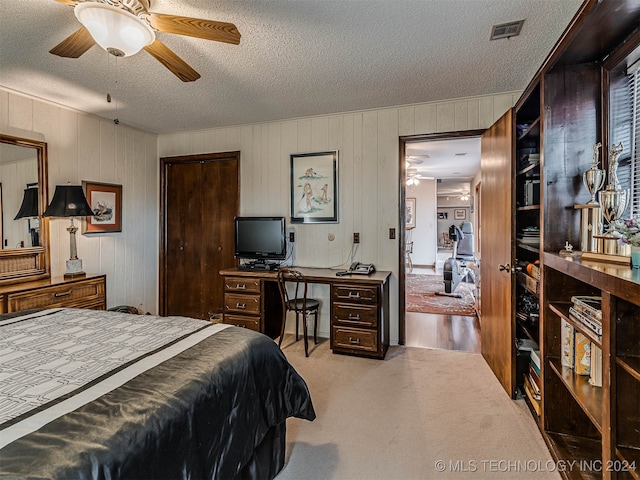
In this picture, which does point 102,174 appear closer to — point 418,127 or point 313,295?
point 313,295

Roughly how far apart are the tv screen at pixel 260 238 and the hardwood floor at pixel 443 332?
1774 mm

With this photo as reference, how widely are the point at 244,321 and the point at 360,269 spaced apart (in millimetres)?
1350

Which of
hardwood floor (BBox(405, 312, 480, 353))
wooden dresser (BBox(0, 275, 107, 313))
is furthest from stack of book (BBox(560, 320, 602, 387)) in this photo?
wooden dresser (BBox(0, 275, 107, 313))

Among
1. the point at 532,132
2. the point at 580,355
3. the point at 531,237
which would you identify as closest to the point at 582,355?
the point at 580,355

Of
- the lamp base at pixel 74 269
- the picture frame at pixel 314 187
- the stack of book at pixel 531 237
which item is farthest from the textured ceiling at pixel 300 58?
the lamp base at pixel 74 269

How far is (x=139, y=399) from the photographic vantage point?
100cm

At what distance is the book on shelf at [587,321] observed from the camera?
1.41 metres

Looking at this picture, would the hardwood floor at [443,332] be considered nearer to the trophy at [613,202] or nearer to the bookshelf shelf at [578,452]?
the bookshelf shelf at [578,452]

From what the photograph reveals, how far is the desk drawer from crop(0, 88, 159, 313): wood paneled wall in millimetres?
1475

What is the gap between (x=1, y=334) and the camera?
4.99 feet

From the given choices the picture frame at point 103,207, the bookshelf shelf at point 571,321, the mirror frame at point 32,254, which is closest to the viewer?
the bookshelf shelf at point 571,321

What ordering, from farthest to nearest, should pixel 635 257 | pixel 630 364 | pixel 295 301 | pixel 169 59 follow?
pixel 295 301 → pixel 169 59 → pixel 635 257 → pixel 630 364

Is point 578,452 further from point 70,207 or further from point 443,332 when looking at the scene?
point 70,207

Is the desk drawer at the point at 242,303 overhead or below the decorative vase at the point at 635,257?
below
